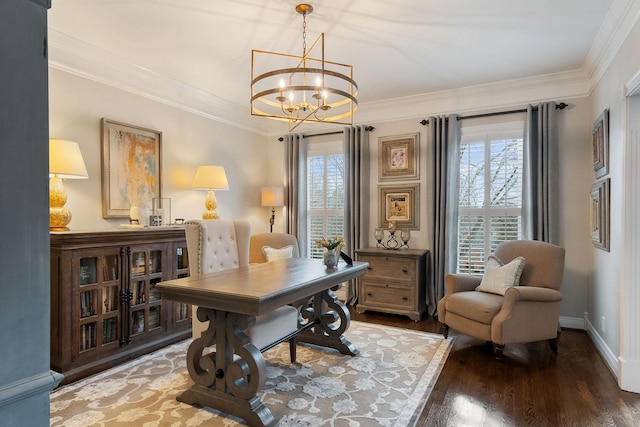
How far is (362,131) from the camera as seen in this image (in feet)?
16.8

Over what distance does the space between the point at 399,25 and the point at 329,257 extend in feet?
6.47

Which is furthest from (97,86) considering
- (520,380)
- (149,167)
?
(520,380)

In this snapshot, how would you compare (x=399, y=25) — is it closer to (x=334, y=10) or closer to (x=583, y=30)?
(x=334, y=10)

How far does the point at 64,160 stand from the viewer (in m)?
2.89

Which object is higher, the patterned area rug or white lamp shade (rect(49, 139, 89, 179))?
white lamp shade (rect(49, 139, 89, 179))

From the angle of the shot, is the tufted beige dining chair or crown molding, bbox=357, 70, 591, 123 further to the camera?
crown molding, bbox=357, 70, 591, 123

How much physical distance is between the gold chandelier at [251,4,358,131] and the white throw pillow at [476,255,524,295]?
2.05 m

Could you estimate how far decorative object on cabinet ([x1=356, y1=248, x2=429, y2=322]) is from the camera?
4.45 meters

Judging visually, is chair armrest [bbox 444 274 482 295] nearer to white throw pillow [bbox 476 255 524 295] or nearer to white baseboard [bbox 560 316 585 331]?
white throw pillow [bbox 476 255 524 295]

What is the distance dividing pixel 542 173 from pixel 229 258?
11.4 ft

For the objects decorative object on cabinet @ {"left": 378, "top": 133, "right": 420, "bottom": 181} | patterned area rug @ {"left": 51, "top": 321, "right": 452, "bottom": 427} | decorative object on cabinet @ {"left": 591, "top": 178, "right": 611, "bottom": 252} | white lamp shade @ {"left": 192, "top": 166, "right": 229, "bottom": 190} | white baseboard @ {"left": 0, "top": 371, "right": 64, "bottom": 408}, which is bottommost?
patterned area rug @ {"left": 51, "top": 321, "right": 452, "bottom": 427}

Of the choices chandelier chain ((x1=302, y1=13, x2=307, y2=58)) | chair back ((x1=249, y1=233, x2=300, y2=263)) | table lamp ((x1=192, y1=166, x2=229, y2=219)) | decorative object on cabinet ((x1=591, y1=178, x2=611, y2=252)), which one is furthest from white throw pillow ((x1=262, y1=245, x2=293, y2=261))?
decorative object on cabinet ((x1=591, y1=178, x2=611, y2=252))

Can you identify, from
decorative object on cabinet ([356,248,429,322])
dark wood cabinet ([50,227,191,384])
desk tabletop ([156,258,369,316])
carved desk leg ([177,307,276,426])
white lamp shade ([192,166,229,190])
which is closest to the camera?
desk tabletop ([156,258,369,316])

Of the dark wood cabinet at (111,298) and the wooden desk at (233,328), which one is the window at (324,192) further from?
the wooden desk at (233,328)
